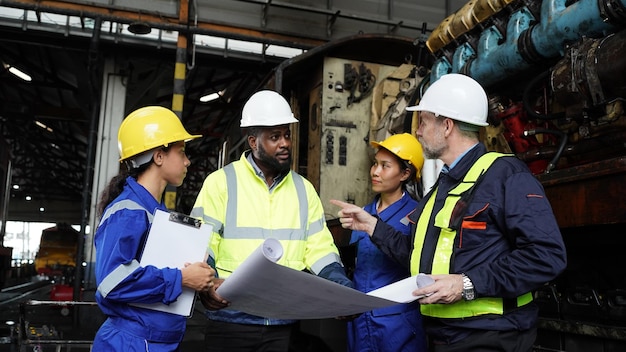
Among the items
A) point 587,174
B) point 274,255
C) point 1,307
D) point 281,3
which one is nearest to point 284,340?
point 274,255

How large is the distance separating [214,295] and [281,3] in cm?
686

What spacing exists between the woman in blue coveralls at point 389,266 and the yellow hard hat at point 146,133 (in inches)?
49.7

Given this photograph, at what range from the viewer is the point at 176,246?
1951 millimetres

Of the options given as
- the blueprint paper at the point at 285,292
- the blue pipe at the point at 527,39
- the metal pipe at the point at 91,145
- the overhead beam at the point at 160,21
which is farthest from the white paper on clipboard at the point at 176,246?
the metal pipe at the point at 91,145

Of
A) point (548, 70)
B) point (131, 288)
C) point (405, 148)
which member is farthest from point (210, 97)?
point (131, 288)

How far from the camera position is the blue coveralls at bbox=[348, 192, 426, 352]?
2.76 meters

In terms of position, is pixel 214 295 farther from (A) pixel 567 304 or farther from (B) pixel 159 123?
(A) pixel 567 304

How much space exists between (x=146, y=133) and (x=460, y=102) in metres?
1.26

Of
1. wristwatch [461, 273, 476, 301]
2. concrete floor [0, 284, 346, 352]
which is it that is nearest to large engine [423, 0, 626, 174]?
wristwatch [461, 273, 476, 301]

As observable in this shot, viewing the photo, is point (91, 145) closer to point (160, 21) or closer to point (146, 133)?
point (160, 21)

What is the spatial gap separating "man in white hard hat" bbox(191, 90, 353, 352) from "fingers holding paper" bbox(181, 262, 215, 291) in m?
0.44

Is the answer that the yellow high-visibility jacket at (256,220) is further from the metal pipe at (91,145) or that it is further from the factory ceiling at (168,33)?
the metal pipe at (91,145)

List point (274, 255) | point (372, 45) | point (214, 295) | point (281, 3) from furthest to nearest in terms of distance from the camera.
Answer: point (281, 3) < point (372, 45) < point (214, 295) < point (274, 255)

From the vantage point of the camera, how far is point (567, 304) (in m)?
2.91
